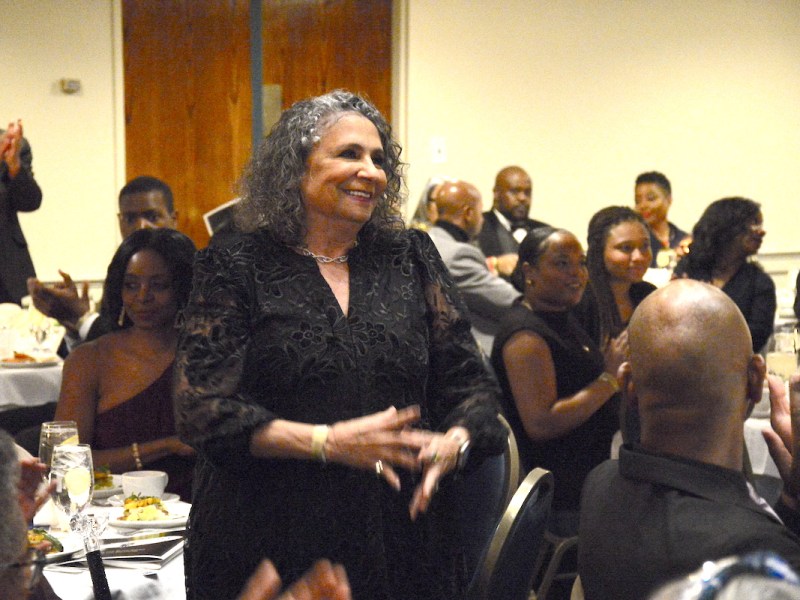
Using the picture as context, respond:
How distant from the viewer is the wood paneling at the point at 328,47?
7785 millimetres

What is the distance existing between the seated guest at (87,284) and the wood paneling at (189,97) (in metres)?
2.65

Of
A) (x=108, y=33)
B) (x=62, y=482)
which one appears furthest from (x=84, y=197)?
(x=62, y=482)

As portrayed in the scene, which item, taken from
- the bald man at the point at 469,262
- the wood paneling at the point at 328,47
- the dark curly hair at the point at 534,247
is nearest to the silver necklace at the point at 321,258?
the dark curly hair at the point at 534,247

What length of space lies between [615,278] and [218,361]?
3048mm

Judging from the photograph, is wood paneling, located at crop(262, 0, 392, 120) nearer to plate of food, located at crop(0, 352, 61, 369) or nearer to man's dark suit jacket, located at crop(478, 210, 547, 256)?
man's dark suit jacket, located at crop(478, 210, 547, 256)

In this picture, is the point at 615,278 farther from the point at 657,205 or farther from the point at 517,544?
the point at 657,205

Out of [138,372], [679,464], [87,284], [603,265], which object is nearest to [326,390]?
[679,464]

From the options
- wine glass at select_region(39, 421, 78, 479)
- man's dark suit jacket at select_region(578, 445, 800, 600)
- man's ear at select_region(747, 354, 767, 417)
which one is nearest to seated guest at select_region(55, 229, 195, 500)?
wine glass at select_region(39, 421, 78, 479)

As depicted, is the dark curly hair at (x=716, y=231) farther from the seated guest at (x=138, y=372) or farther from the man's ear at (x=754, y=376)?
the man's ear at (x=754, y=376)

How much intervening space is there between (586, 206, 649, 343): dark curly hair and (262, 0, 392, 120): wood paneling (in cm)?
343

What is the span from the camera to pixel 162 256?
3.04m

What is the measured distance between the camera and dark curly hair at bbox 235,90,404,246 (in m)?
2.16

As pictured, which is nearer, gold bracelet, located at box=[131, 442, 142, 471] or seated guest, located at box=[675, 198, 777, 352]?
gold bracelet, located at box=[131, 442, 142, 471]

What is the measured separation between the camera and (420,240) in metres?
2.24
